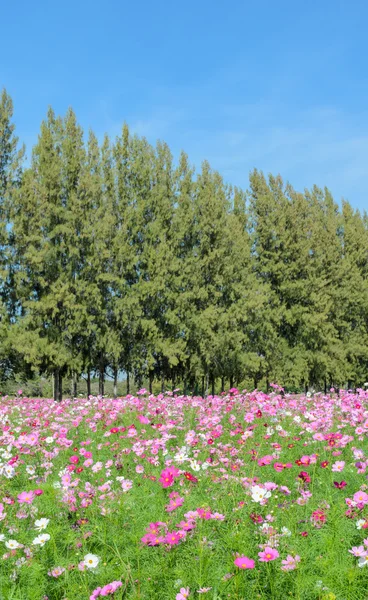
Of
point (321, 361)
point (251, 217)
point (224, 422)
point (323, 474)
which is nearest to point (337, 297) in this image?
point (321, 361)

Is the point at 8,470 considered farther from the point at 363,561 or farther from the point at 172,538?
the point at 363,561

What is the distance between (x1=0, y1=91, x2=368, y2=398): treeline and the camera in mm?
22719

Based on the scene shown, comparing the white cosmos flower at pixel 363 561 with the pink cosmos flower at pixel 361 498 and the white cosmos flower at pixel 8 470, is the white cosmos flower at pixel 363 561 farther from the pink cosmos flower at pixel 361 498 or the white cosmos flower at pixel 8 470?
the white cosmos flower at pixel 8 470

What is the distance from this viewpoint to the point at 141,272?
2472 centimetres

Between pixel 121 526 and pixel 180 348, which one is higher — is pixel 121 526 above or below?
below

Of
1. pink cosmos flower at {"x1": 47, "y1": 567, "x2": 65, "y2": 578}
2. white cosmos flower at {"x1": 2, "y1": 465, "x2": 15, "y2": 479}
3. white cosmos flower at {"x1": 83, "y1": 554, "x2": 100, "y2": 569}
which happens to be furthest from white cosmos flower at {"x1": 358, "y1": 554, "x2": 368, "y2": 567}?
white cosmos flower at {"x1": 2, "y1": 465, "x2": 15, "y2": 479}

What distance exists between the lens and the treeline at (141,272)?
22.7 meters

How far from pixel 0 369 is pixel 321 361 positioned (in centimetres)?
1773

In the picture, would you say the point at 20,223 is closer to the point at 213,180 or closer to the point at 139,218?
the point at 139,218

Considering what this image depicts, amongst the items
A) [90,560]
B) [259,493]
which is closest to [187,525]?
[259,493]

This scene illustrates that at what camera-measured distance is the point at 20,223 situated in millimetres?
22609

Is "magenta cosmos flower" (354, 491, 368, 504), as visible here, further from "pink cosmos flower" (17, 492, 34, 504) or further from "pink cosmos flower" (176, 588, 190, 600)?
"pink cosmos flower" (17, 492, 34, 504)

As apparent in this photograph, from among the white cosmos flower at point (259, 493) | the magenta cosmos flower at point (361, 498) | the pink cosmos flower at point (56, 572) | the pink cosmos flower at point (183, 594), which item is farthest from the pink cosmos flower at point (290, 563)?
the pink cosmos flower at point (56, 572)

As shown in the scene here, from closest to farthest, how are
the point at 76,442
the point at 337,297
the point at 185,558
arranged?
the point at 185,558, the point at 76,442, the point at 337,297
